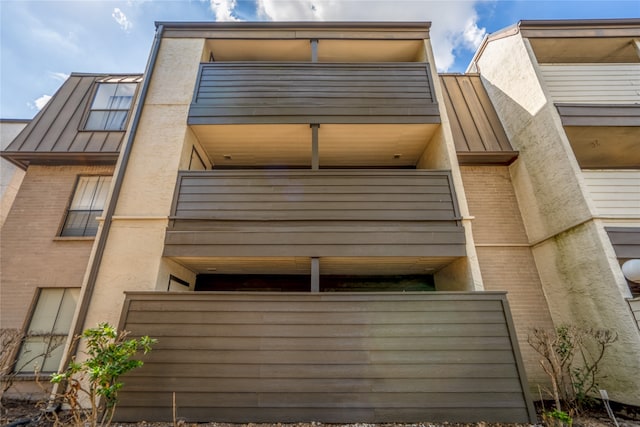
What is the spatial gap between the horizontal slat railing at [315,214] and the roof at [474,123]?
2350mm

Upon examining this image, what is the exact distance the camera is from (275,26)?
6.76 m

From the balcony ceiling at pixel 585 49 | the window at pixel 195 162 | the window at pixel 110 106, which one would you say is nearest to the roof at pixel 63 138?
the window at pixel 110 106

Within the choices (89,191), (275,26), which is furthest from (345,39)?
(89,191)

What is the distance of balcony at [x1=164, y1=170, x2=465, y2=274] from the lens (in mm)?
4898

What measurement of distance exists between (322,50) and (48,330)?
937cm

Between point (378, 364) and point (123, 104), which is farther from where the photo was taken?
point (123, 104)

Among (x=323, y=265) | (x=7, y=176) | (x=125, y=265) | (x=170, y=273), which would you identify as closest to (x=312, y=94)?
(x=323, y=265)

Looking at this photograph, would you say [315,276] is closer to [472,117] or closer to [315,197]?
[315,197]

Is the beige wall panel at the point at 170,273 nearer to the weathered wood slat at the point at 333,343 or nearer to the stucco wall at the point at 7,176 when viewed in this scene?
the weathered wood slat at the point at 333,343

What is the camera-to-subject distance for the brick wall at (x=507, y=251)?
5777mm

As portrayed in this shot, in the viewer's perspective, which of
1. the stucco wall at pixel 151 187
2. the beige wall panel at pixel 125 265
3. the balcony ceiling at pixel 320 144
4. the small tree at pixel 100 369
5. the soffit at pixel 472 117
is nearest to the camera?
the small tree at pixel 100 369

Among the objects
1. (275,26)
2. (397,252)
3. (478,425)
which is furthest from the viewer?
(275,26)

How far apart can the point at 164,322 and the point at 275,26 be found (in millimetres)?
7268

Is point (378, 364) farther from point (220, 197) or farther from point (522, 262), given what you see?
point (522, 262)
